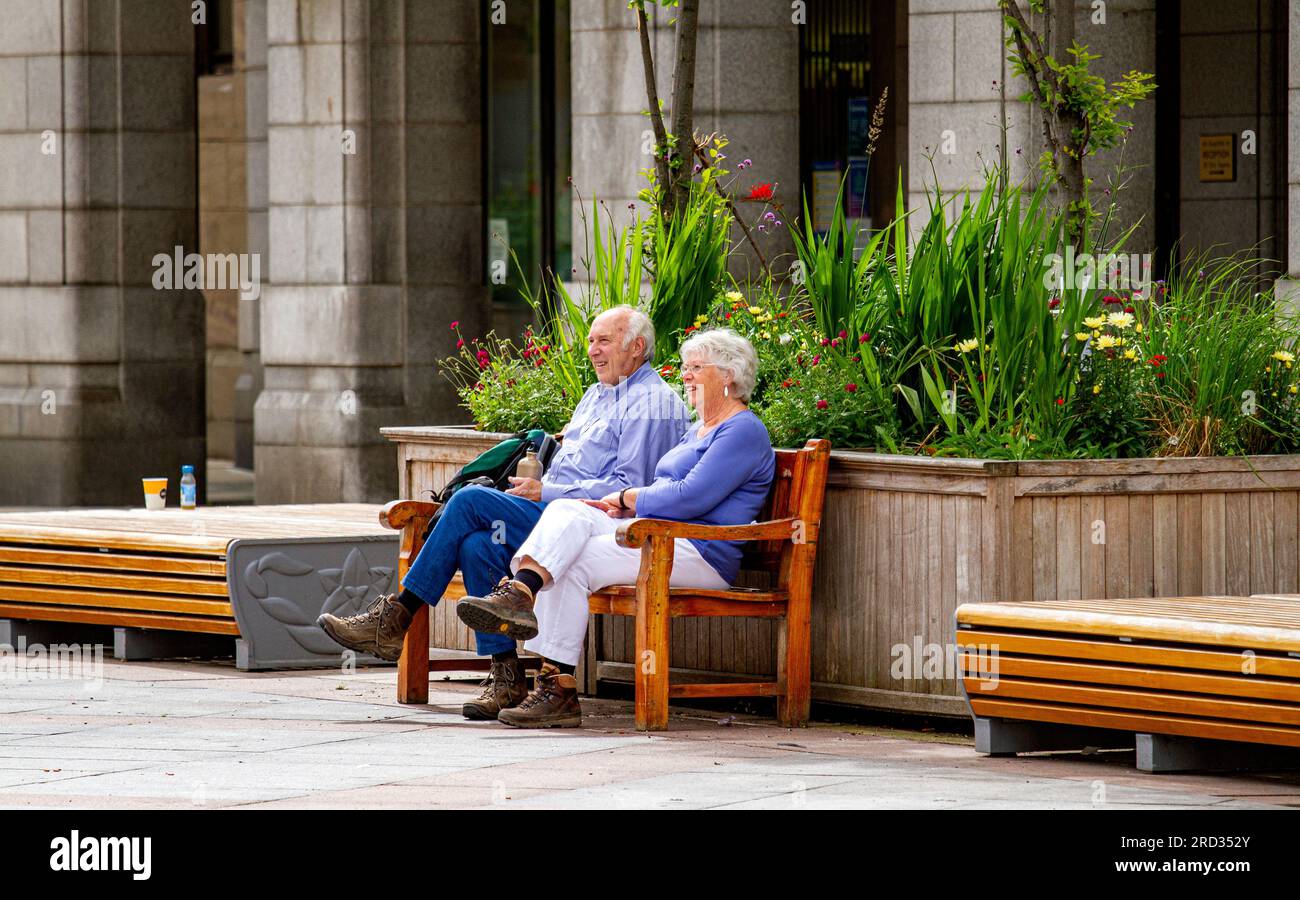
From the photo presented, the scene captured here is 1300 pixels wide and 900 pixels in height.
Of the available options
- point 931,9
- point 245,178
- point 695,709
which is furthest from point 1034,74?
point 245,178

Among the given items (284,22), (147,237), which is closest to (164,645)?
(284,22)

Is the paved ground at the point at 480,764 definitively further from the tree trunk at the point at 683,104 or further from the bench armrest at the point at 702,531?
the tree trunk at the point at 683,104

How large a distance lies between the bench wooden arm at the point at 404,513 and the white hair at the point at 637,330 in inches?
37.7

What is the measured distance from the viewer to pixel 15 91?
17.5m

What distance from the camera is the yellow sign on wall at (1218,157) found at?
15.0m

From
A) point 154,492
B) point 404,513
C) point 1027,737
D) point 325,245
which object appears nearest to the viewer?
point 1027,737

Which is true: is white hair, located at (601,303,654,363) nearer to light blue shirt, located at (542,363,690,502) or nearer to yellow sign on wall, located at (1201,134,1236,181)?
light blue shirt, located at (542,363,690,502)

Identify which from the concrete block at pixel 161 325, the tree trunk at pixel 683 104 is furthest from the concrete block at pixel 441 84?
the tree trunk at pixel 683 104

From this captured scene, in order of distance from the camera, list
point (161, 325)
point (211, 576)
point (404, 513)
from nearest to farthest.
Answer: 1. point (404, 513)
2. point (211, 576)
3. point (161, 325)

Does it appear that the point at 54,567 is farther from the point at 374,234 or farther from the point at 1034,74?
the point at 374,234

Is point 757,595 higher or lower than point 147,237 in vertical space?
lower

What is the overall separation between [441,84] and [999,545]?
9814 mm

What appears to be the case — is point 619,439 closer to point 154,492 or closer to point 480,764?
point 480,764
